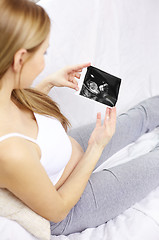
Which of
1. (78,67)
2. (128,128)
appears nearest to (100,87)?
(78,67)

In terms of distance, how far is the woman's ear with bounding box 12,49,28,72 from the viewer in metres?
0.72

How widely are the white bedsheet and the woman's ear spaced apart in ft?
2.36

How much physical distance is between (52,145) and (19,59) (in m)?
0.30

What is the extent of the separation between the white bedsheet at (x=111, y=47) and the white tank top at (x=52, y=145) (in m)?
0.39

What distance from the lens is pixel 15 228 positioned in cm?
87

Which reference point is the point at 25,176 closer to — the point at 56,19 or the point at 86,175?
the point at 86,175

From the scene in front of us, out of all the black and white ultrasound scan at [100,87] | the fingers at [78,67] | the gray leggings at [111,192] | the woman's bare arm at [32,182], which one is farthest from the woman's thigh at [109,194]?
the fingers at [78,67]

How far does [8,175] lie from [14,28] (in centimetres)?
36

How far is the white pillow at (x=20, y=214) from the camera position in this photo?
2.80 ft

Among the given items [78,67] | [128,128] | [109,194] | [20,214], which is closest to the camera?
[20,214]

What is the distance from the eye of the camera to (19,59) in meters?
0.73

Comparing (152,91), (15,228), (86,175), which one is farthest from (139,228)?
(152,91)

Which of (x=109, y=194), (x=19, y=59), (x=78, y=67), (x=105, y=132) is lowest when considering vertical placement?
(x=109, y=194)

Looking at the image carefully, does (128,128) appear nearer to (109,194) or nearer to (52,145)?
(109,194)
